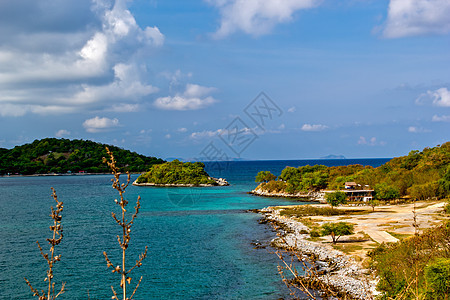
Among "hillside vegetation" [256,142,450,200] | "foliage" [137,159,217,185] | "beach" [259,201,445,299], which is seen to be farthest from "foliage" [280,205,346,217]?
"foliage" [137,159,217,185]

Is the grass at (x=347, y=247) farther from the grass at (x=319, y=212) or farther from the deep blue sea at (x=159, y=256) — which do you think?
the grass at (x=319, y=212)

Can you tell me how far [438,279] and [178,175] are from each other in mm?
133800

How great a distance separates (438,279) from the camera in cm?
1677

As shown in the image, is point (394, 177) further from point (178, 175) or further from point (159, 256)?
point (178, 175)

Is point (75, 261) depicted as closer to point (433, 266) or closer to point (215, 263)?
point (215, 263)

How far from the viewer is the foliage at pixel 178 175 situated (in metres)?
144

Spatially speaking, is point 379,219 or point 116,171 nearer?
point 116,171

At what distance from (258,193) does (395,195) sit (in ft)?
144

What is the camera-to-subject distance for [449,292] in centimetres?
1684

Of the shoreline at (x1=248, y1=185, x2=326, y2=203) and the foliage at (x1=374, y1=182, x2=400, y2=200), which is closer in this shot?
the foliage at (x1=374, y1=182, x2=400, y2=200)

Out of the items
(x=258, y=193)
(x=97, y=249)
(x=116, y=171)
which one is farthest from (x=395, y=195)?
(x=116, y=171)

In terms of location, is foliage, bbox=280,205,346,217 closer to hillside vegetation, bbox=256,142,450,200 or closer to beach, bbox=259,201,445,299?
beach, bbox=259,201,445,299

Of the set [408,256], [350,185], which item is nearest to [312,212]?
[350,185]

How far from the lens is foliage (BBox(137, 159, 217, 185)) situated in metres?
144
